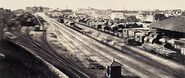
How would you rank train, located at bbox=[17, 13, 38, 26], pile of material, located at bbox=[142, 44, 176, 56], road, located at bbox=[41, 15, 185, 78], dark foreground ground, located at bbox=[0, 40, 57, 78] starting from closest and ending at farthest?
dark foreground ground, located at bbox=[0, 40, 57, 78] < road, located at bbox=[41, 15, 185, 78] < pile of material, located at bbox=[142, 44, 176, 56] < train, located at bbox=[17, 13, 38, 26]

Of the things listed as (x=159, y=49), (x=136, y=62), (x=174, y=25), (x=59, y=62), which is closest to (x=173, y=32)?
(x=174, y=25)

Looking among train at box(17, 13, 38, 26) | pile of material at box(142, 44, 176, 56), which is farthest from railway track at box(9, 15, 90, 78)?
train at box(17, 13, 38, 26)

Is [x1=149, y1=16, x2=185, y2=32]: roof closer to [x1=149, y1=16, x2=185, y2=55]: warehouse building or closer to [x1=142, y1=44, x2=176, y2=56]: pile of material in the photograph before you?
[x1=149, y1=16, x2=185, y2=55]: warehouse building

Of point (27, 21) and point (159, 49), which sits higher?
point (159, 49)

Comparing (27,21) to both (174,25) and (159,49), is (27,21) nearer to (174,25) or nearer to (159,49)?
(174,25)

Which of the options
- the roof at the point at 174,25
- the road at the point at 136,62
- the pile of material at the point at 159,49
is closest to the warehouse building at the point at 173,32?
the roof at the point at 174,25

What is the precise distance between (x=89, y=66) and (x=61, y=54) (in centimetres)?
821

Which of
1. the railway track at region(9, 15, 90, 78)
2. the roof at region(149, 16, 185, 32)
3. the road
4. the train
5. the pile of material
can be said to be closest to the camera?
the railway track at region(9, 15, 90, 78)

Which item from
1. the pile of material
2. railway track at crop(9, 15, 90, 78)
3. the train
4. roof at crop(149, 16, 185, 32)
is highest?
roof at crop(149, 16, 185, 32)

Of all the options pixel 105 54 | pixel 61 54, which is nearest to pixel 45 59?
pixel 61 54

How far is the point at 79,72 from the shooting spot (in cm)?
2427

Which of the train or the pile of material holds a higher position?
the pile of material

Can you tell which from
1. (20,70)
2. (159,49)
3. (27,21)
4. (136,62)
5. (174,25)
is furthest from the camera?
(27,21)

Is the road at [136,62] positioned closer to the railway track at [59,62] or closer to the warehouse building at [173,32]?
the railway track at [59,62]
